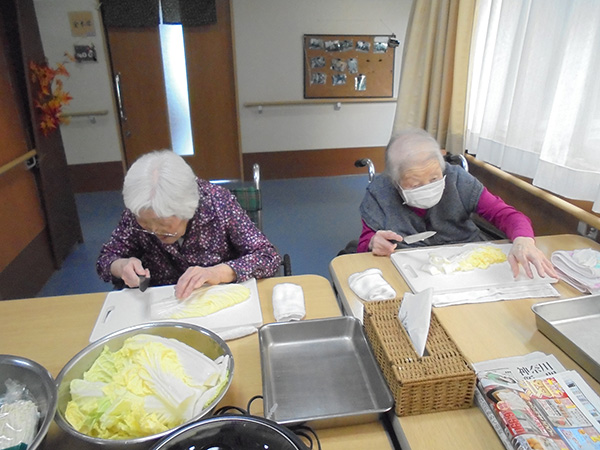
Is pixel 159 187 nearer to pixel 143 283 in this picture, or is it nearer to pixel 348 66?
pixel 143 283

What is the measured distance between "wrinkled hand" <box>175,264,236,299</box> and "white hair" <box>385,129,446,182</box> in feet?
2.46

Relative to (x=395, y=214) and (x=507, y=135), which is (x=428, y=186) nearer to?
(x=395, y=214)

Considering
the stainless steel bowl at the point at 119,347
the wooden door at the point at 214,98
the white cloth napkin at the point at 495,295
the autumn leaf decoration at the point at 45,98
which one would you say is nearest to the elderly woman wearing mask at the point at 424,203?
the white cloth napkin at the point at 495,295

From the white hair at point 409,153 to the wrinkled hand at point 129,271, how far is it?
98 centimetres

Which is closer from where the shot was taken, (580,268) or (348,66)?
(580,268)

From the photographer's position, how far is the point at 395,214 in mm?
1693

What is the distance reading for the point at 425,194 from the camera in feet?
5.16

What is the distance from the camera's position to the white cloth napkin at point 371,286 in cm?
121

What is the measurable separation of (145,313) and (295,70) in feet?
12.0

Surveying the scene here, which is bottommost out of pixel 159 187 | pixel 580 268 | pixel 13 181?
pixel 13 181

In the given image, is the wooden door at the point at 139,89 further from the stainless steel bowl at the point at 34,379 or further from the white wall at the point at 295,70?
the stainless steel bowl at the point at 34,379

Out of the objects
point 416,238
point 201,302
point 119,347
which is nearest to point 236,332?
point 201,302

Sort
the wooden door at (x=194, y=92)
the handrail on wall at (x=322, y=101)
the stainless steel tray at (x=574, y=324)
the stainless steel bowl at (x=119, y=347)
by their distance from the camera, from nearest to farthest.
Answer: the stainless steel bowl at (x=119, y=347)
the stainless steel tray at (x=574, y=324)
the wooden door at (x=194, y=92)
the handrail on wall at (x=322, y=101)

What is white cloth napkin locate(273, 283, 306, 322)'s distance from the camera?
44.5 inches
